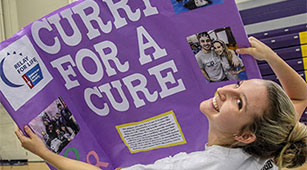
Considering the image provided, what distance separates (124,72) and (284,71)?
648 mm

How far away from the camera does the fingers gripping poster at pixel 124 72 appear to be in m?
1.22

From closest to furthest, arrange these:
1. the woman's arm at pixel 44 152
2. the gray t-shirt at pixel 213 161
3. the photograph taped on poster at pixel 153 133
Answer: the gray t-shirt at pixel 213 161 < the woman's arm at pixel 44 152 < the photograph taped on poster at pixel 153 133

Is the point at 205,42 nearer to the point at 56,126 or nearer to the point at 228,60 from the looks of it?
the point at 228,60

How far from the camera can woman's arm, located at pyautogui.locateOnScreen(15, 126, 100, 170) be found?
1.21 m

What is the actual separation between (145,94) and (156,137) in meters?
0.20

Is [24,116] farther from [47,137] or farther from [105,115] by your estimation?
[105,115]

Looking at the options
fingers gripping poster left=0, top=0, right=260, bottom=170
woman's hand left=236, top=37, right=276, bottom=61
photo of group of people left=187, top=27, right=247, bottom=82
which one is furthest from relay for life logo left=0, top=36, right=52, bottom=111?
woman's hand left=236, top=37, right=276, bottom=61

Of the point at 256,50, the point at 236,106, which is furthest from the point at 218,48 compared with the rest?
the point at 236,106

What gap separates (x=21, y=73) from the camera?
1.26 meters

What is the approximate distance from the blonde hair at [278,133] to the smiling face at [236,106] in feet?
0.08

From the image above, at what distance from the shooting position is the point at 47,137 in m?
1.30

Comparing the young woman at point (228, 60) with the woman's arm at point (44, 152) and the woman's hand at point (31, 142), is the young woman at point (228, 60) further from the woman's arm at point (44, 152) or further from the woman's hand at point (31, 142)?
the woman's hand at point (31, 142)

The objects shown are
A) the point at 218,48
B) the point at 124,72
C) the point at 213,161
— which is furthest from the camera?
the point at 124,72

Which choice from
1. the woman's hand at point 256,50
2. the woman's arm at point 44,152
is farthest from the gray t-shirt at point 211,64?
the woman's arm at point 44,152
